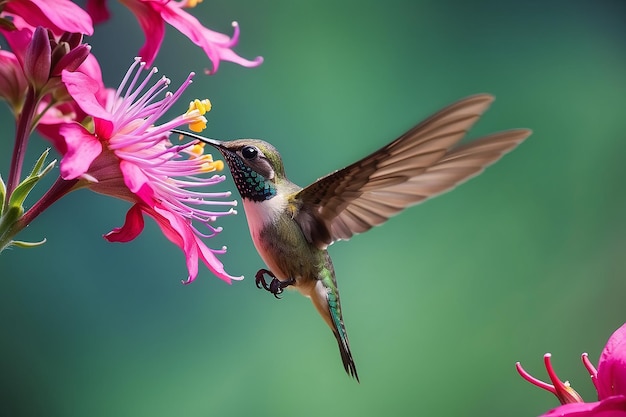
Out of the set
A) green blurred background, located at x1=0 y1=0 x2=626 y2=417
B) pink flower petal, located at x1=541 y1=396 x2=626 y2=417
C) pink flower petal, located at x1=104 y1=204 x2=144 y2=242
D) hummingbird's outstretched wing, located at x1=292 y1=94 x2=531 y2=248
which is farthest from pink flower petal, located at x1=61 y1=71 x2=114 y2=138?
green blurred background, located at x1=0 y1=0 x2=626 y2=417

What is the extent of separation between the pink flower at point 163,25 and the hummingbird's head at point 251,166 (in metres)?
0.13

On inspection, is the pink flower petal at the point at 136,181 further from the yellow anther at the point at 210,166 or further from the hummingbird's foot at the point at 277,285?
the hummingbird's foot at the point at 277,285

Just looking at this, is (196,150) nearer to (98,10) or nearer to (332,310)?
(98,10)

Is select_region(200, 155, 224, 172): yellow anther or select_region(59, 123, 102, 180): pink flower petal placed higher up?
select_region(59, 123, 102, 180): pink flower petal

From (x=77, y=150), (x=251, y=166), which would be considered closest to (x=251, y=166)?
(x=251, y=166)

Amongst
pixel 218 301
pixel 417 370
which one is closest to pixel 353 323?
pixel 417 370

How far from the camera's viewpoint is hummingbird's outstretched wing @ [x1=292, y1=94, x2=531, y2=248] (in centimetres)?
66

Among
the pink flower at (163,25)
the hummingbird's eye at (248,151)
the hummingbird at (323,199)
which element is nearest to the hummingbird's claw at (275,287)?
the hummingbird at (323,199)

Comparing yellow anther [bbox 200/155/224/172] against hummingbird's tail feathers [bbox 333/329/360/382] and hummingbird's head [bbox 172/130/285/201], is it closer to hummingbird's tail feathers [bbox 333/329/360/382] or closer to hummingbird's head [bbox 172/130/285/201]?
hummingbird's head [bbox 172/130/285/201]

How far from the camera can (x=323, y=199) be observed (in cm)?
87

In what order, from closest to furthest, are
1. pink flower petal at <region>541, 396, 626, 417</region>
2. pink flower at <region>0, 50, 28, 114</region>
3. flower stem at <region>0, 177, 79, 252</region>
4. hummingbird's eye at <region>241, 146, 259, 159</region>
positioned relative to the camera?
pink flower petal at <region>541, 396, 626, 417</region> < flower stem at <region>0, 177, 79, 252</region> < pink flower at <region>0, 50, 28, 114</region> < hummingbird's eye at <region>241, 146, 259, 159</region>

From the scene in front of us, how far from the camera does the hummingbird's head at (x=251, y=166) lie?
87cm

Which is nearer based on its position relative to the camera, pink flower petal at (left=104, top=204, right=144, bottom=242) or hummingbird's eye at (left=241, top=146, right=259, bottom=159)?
pink flower petal at (left=104, top=204, right=144, bottom=242)

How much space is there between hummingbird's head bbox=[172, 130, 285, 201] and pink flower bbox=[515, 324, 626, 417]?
15.8 inches
